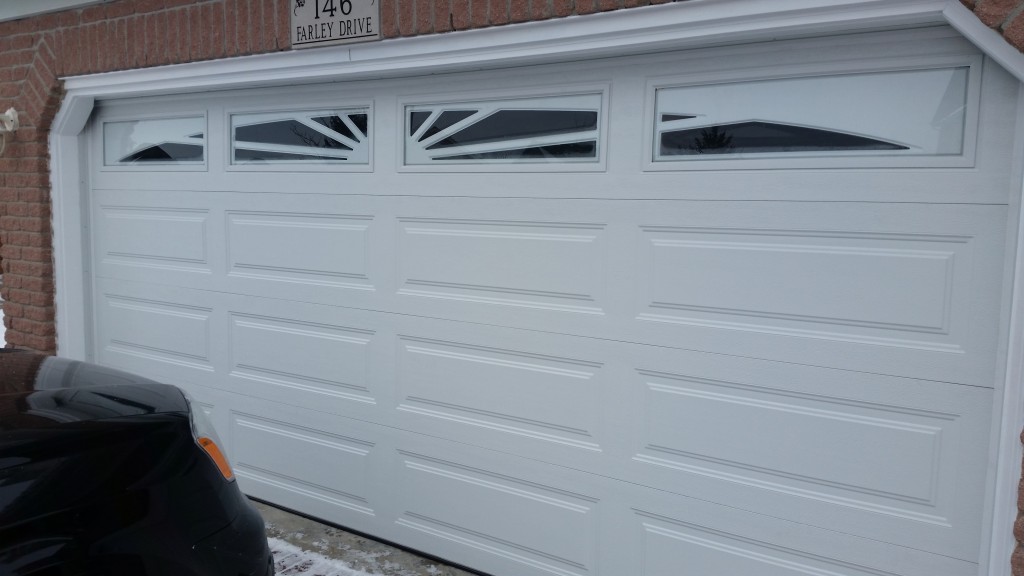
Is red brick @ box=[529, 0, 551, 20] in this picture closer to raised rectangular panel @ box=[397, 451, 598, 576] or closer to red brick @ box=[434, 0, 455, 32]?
red brick @ box=[434, 0, 455, 32]

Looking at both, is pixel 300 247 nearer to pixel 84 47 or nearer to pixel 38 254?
pixel 84 47

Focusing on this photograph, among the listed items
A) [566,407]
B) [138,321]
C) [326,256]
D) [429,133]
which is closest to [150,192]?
[138,321]

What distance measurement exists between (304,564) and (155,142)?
9.12ft

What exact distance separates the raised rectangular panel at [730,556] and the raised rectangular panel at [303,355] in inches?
62.9

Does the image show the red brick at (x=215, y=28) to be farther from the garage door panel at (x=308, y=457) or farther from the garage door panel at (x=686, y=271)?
the garage door panel at (x=308, y=457)

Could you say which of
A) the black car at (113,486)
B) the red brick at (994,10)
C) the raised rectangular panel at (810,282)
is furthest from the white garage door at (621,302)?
the black car at (113,486)

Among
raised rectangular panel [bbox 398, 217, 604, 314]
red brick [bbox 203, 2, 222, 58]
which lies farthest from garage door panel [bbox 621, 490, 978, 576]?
red brick [bbox 203, 2, 222, 58]

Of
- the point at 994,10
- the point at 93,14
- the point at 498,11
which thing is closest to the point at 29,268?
the point at 93,14

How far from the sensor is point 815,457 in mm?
2902

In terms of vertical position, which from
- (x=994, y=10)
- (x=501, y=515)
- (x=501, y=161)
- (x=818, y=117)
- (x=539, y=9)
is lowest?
(x=501, y=515)

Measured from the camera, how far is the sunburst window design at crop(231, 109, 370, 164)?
4.11 metres

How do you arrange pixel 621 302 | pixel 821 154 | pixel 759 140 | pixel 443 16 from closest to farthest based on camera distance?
pixel 821 154
pixel 759 140
pixel 621 302
pixel 443 16

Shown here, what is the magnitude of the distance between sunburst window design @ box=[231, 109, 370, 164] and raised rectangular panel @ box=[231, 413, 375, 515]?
4.75ft

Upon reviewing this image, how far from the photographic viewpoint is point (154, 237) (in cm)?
503
